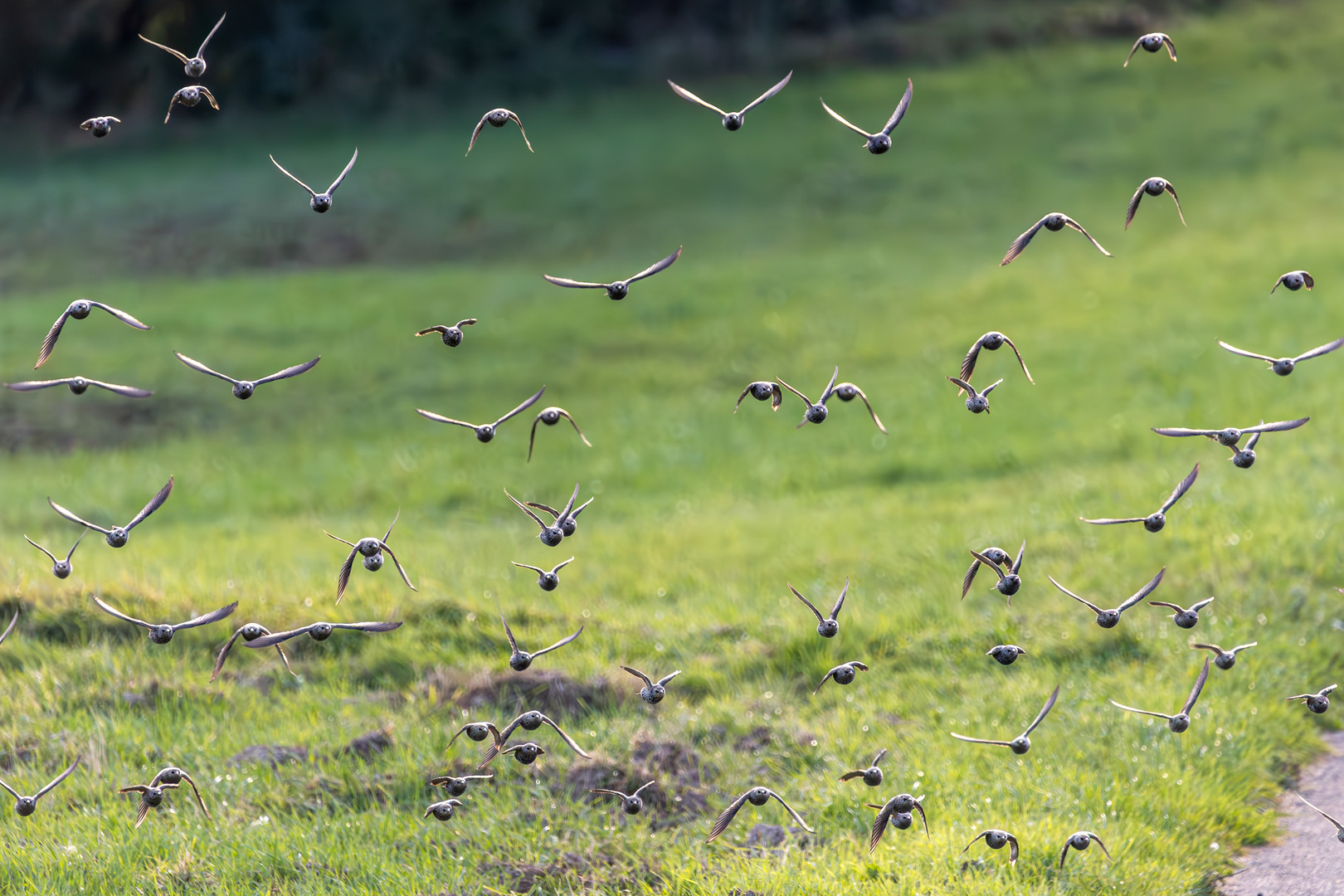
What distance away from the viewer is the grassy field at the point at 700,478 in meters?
7.63

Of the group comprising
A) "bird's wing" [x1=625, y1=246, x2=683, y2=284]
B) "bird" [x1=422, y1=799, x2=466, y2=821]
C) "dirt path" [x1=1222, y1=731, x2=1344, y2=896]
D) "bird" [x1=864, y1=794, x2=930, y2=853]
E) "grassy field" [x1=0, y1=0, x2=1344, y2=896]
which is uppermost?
"bird's wing" [x1=625, y1=246, x2=683, y2=284]

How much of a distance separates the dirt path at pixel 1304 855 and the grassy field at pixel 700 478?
0.18 metres

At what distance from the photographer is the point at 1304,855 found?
736 cm

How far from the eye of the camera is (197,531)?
1405 cm

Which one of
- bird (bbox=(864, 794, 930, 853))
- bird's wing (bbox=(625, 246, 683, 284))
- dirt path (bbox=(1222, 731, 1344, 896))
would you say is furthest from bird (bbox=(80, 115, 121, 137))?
dirt path (bbox=(1222, 731, 1344, 896))

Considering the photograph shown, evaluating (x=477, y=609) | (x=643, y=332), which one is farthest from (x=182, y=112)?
(x=477, y=609)

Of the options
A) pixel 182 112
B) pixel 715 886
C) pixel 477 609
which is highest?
pixel 715 886

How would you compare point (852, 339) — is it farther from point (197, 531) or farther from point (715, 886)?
point (715, 886)

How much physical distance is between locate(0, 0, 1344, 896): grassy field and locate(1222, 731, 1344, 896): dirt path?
18cm

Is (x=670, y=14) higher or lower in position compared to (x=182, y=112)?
higher

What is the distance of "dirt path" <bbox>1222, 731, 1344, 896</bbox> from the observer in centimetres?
703

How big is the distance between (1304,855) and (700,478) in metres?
8.96

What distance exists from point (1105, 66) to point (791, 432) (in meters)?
17.8

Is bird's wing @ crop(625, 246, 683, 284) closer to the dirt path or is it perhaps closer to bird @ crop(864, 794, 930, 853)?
bird @ crop(864, 794, 930, 853)
